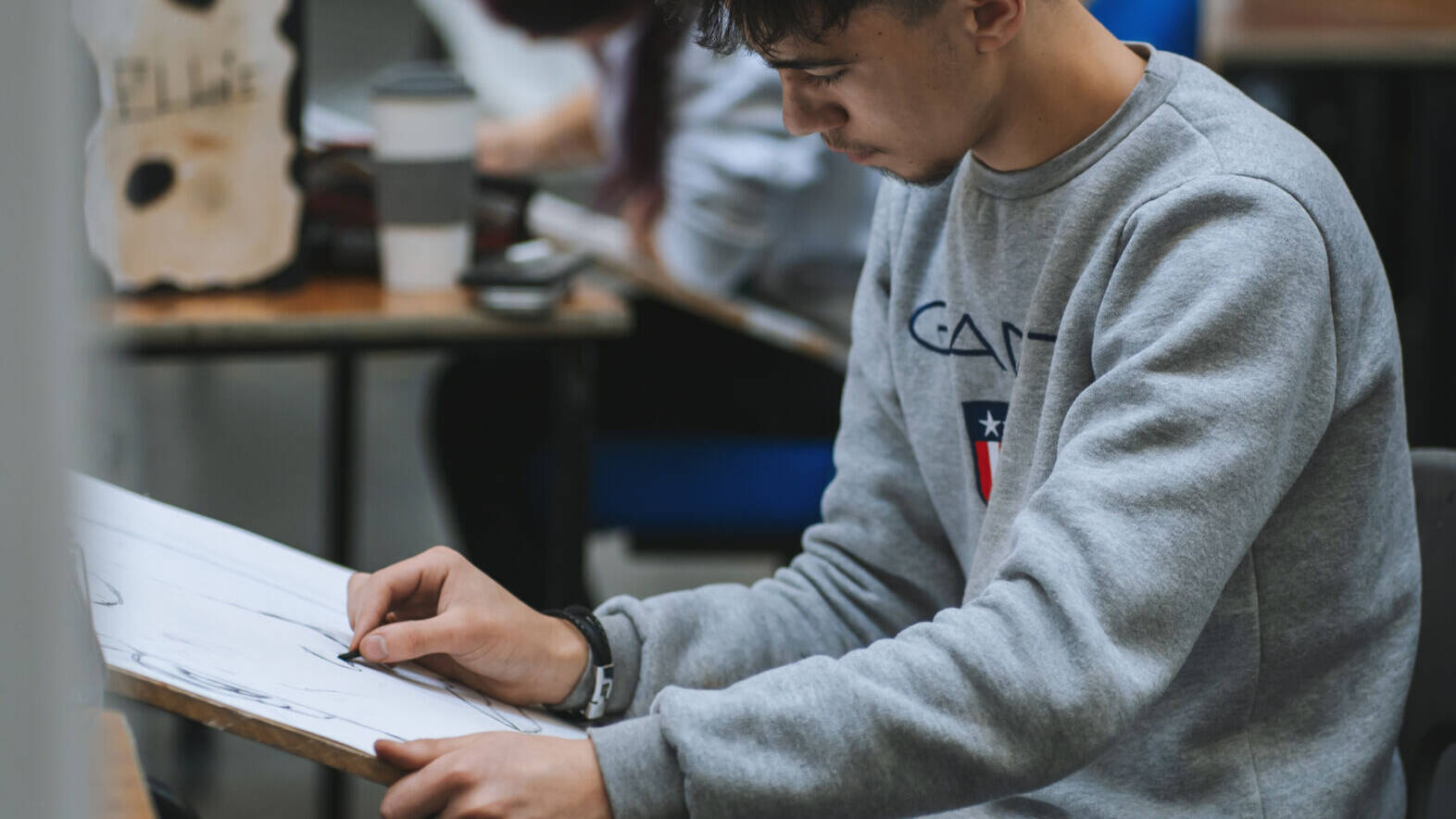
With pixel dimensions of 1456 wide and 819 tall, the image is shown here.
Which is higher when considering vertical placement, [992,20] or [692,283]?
[992,20]

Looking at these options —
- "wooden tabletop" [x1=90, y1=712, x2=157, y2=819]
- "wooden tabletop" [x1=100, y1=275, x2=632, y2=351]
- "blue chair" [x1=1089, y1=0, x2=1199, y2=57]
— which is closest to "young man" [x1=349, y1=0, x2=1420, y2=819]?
"wooden tabletop" [x1=90, y1=712, x2=157, y2=819]

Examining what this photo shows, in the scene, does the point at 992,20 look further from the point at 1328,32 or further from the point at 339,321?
the point at 1328,32

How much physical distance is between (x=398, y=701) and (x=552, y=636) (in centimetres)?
10

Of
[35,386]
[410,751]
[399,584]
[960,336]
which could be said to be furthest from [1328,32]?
[35,386]

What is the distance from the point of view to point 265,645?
0.61 metres

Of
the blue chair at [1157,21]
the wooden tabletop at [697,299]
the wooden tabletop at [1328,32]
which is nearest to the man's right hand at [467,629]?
the wooden tabletop at [697,299]

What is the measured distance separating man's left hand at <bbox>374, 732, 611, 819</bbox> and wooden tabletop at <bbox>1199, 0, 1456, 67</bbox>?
223cm

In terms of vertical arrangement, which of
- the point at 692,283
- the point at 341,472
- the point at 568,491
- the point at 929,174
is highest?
the point at 929,174

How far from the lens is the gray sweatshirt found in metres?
0.55

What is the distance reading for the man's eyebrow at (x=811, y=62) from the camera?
627 mm

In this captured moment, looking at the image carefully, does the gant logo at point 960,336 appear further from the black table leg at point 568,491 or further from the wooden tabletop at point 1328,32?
the wooden tabletop at point 1328,32

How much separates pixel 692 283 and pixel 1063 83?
112 cm

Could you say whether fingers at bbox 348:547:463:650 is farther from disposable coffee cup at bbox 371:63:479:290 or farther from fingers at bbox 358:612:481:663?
disposable coffee cup at bbox 371:63:479:290

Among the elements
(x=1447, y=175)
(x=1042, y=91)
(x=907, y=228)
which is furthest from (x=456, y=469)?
(x=1447, y=175)
